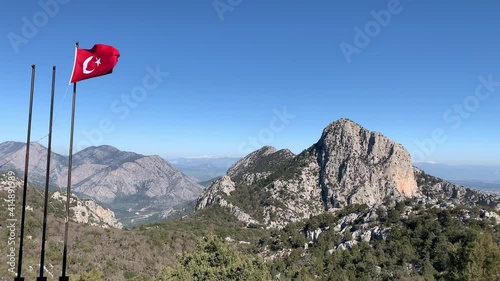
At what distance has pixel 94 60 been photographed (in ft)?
44.0

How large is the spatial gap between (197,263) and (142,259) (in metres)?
34.4

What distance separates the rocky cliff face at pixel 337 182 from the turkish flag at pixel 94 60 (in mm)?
115173

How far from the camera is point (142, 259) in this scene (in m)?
61.2

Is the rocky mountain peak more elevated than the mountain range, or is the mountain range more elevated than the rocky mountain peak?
the rocky mountain peak

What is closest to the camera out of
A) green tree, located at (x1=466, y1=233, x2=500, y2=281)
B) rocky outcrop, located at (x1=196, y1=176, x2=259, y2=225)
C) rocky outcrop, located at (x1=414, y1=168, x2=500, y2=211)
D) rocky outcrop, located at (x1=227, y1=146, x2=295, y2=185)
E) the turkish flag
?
the turkish flag

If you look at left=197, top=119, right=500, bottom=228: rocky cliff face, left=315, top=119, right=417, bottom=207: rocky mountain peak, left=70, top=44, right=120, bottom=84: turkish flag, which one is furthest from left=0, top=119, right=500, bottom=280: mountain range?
left=70, top=44, right=120, bottom=84: turkish flag

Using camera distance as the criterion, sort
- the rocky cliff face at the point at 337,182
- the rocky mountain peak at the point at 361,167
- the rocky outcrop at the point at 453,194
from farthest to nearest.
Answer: the rocky mountain peak at the point at 361,167, the rocky cliff face at the point at 337,182, the rocky outcrop at the point at 453,194

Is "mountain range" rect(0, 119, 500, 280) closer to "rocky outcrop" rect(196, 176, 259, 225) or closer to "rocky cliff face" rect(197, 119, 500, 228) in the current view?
"rocky outcrop" rect(196, 176, 259, 225)

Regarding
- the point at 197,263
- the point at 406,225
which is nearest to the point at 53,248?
the point at 197,263

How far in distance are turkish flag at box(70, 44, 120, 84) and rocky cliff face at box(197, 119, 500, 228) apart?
4534 inches

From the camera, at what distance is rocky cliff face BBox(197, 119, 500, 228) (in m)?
134

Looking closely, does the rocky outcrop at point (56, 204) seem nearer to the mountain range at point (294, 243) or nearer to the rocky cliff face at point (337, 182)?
the mountain range at point (294, 243)

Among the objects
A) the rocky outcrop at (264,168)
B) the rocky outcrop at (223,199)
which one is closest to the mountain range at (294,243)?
the rocky outcrop at (223,199)

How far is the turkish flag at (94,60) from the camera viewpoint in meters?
13.3
